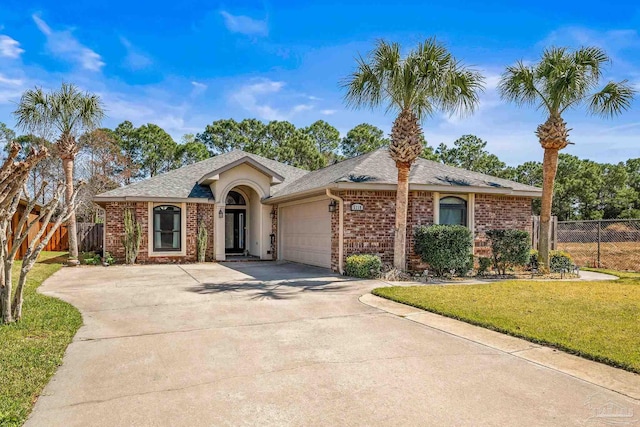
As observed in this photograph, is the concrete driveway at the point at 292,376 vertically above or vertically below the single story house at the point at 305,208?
below

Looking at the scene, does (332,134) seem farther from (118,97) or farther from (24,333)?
(24,333)

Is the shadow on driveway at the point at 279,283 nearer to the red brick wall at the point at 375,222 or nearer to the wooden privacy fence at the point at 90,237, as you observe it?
the red brick wall at the point at 375,222

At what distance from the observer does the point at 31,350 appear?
501 centimetres

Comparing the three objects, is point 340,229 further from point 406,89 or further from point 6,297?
point 6,297

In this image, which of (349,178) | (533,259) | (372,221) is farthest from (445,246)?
(533,259)

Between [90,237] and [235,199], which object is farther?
[90,237]

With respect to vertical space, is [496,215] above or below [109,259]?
above

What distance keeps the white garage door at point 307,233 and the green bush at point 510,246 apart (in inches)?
196

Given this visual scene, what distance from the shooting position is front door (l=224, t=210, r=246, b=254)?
19.9 metres

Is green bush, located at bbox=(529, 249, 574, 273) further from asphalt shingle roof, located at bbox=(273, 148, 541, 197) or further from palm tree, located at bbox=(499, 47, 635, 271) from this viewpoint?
asphalt shingle roof, located at bbox=(273, 148, 541, 197)

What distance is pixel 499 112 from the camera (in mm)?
15133

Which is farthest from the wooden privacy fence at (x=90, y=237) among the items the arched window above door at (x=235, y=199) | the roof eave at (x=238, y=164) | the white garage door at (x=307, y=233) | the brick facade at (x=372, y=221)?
the white garage door at (x=307, y=233)

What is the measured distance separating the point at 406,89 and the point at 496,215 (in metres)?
5.79

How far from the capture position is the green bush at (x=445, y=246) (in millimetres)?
11891
